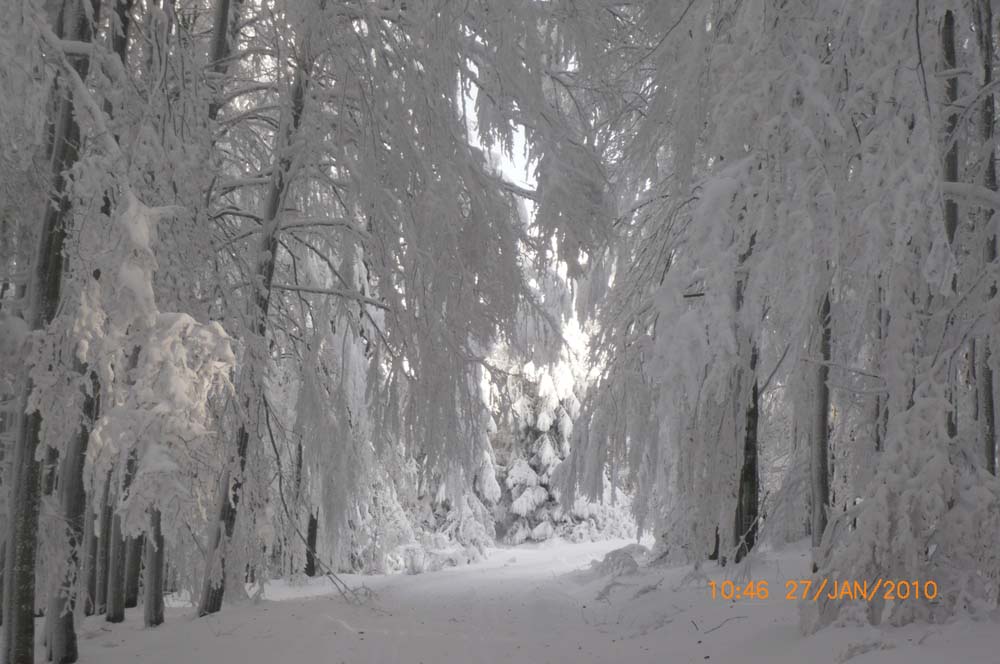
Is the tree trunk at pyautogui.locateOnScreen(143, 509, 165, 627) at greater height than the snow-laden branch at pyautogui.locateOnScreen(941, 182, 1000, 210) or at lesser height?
lesser

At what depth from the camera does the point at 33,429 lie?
5.04 metres

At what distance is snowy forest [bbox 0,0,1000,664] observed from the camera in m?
3.10

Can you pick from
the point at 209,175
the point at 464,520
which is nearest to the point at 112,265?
the point at 209,175

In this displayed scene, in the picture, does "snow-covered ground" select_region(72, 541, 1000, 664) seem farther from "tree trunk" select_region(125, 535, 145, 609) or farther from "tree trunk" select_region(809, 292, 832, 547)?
"tree trunk" select_region(809, 292, 832, 547)

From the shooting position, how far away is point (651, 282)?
8391 mm

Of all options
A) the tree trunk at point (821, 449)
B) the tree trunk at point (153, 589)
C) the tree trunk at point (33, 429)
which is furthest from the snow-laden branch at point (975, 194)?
the tree trunk at point (153, 589)

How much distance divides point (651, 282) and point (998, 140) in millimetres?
4250

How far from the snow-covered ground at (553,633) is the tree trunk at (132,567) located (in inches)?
19.4

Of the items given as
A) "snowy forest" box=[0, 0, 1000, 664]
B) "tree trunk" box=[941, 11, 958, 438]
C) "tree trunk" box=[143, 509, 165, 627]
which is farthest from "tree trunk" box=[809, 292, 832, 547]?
"tree trunk" box=[143, 509, 165, 627]

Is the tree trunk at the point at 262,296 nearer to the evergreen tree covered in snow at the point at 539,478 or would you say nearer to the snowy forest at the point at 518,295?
the snowy forest at the point at 518,295

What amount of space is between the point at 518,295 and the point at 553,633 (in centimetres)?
340

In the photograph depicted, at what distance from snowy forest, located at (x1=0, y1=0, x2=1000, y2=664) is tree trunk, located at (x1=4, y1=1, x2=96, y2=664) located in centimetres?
2

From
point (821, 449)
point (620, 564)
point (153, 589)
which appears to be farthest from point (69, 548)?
point (620, 564)

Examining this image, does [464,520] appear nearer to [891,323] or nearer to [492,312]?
[492,312]
